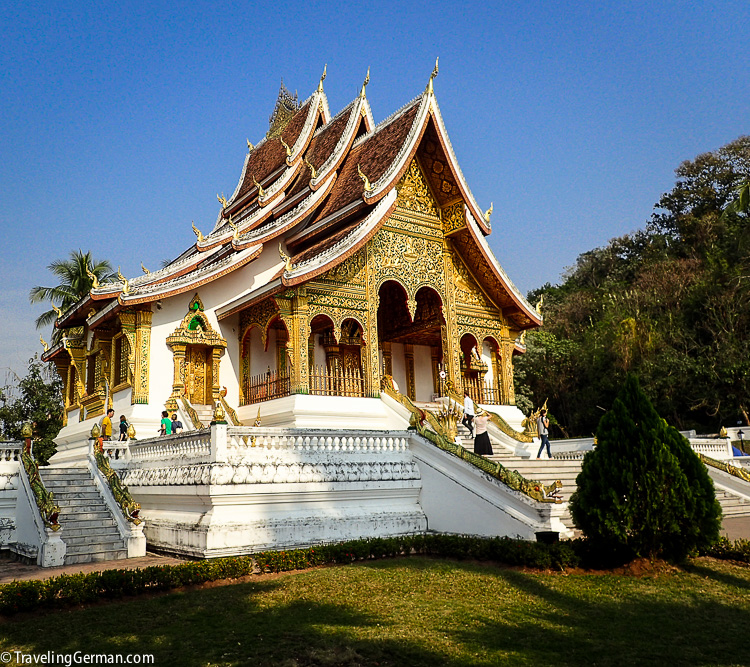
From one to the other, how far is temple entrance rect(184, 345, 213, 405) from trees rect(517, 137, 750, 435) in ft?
37.4

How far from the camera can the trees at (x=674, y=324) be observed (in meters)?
23.3

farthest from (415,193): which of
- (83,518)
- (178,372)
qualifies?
(83,518)

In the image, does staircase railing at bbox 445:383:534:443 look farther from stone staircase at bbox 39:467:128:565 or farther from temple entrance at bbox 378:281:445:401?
stone staircase at bbox 39:467:128:565

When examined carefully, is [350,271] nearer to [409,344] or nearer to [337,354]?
[337,354]

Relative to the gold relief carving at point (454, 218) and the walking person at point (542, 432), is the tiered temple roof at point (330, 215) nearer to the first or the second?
the gold relief carving at point (454, 218)

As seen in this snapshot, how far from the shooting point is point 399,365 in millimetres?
17250

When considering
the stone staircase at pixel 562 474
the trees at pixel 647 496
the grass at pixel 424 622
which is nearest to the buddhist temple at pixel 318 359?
the trees at pixel 647 496

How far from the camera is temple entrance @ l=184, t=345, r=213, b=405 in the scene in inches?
556

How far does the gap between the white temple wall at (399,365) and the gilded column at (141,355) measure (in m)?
6.08

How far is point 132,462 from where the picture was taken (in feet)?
36.4

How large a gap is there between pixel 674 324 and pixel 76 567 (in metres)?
23.3

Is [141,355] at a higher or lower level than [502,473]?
higher

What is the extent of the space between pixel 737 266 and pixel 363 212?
16.9m

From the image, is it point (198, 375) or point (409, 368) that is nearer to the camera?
point (198, 375)
